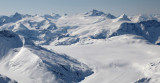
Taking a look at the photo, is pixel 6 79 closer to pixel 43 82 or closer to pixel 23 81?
pixel 23 81

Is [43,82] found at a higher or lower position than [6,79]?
lower

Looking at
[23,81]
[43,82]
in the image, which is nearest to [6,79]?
[23,81]

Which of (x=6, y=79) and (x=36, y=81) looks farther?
(x=36, y=81)

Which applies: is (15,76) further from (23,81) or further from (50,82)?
(50,82)

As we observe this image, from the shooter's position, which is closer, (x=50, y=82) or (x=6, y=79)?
(x=6, y=79)

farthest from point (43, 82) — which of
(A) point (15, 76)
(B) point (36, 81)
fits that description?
(A) point (15, 76)

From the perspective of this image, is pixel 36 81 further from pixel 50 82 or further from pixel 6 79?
pixel 6 79

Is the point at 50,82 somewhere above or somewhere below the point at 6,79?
below
